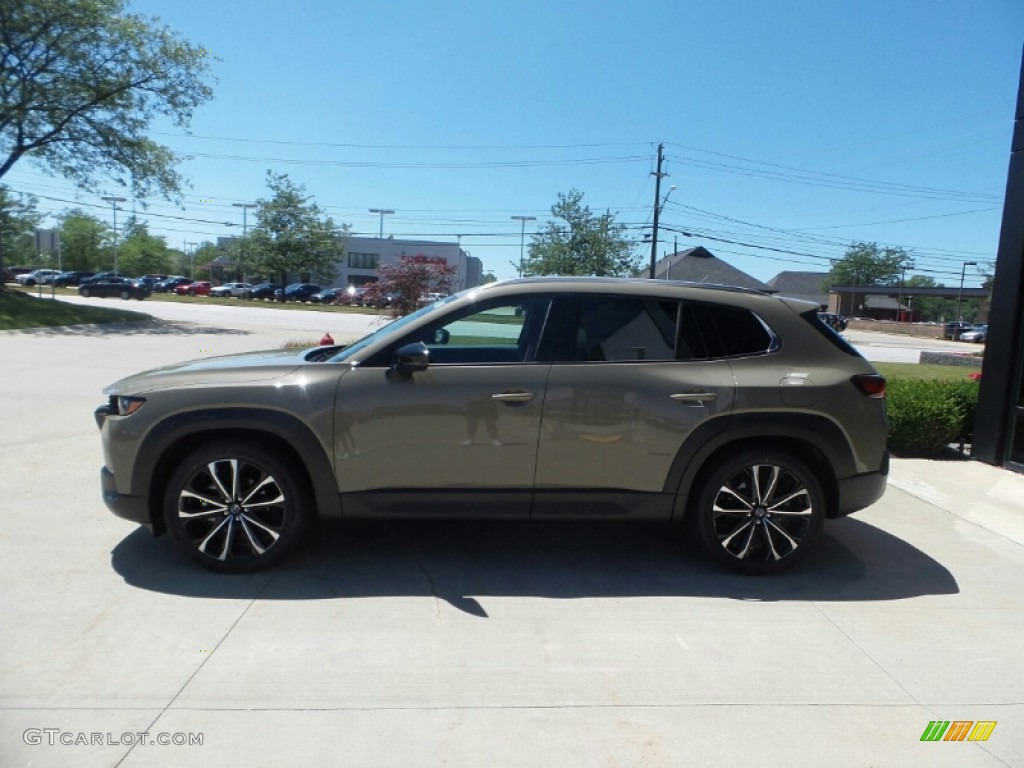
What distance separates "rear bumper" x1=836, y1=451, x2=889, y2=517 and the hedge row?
3.82m

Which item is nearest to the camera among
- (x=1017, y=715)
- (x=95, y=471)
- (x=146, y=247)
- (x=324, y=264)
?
(x=1017, y=715)

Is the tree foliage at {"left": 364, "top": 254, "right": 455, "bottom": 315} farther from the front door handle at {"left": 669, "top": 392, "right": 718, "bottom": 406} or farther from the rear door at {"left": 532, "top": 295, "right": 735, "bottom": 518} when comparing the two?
the front door handle at {"left": 669, "top": 392, "right": 718, "bottom": 406}

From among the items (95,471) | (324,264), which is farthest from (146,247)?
(95,471)

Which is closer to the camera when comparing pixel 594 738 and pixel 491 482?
pixel 594 738

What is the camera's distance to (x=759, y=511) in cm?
439

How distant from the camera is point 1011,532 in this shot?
18.4ft

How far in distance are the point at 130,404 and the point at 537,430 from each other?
2.34m

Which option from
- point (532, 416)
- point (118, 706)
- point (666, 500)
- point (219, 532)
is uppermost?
point (532, 416)

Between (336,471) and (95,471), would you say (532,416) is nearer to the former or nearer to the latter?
(336,471)

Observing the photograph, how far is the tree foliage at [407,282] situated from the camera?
2078 cm

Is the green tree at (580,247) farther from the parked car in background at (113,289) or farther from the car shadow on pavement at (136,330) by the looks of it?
the parked car in background at (113,289)

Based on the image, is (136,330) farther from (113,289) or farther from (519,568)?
(113,289)

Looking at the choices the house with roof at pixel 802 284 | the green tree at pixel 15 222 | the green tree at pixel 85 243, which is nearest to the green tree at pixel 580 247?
the green tree at pixel 15 222

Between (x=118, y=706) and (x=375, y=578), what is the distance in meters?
1.57
